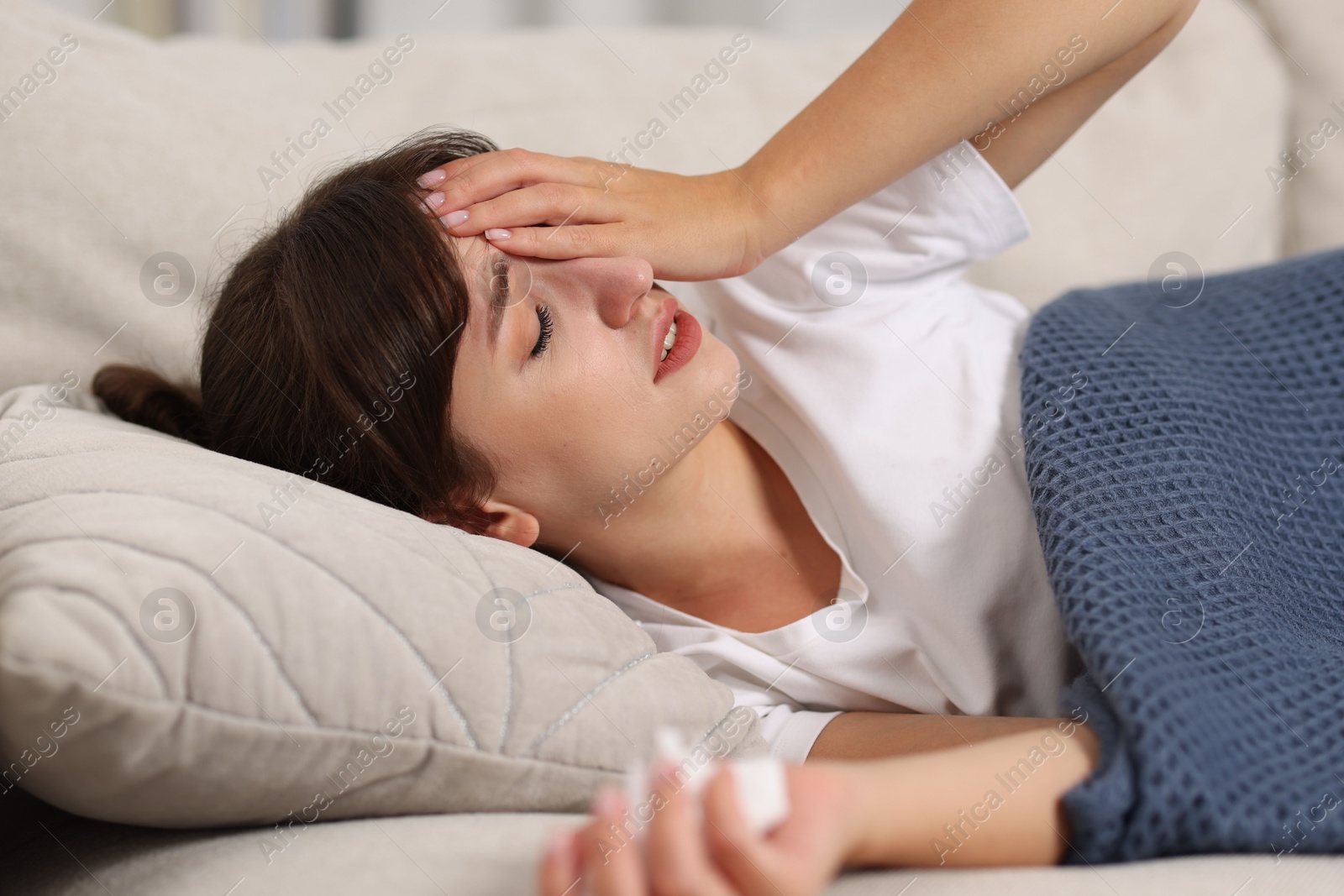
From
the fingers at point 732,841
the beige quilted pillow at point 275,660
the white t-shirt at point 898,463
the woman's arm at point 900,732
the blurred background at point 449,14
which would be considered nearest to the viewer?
the fingers at point 732,841

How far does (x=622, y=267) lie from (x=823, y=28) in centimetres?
165

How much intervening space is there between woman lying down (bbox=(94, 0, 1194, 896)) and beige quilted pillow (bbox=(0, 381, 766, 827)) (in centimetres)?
18

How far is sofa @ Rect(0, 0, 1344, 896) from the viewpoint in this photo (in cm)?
55

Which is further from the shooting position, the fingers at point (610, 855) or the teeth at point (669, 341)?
the teeth at point (669, 341)

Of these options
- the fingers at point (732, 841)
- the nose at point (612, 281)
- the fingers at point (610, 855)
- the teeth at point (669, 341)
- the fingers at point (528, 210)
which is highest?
the fingers at point (528, 210)

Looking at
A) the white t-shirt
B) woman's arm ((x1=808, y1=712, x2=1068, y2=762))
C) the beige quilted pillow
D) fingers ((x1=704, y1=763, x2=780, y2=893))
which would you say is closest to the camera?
fingers ((x1=704, y1=763, x2=780, y2=893))

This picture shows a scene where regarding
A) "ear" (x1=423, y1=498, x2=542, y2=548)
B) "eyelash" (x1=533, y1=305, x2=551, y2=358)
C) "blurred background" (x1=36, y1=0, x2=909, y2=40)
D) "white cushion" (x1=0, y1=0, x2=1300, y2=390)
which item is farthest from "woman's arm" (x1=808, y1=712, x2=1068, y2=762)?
"blurred background" (x1=36, y1=0, x2=909, y2=40)

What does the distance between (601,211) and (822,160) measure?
0.22 metres

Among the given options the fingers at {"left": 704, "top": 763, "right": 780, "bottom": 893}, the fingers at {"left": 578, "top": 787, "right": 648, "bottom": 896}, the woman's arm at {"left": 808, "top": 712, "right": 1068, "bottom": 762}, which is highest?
the fingers at {"left": 578, "top": 787, "right": 648, "bottom": 896}

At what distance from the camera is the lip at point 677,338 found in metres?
0.93

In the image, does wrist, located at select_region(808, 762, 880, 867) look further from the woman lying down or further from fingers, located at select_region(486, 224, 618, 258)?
fingers, located at select_region(486, 224, 618, 258)

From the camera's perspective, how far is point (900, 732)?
0.86m

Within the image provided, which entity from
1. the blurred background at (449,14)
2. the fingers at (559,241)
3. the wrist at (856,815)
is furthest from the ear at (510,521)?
the blurred background at (449,14)

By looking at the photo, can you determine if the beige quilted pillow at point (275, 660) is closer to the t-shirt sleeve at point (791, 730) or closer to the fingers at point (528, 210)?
the t-shirt sleeve at point (791, 730)
